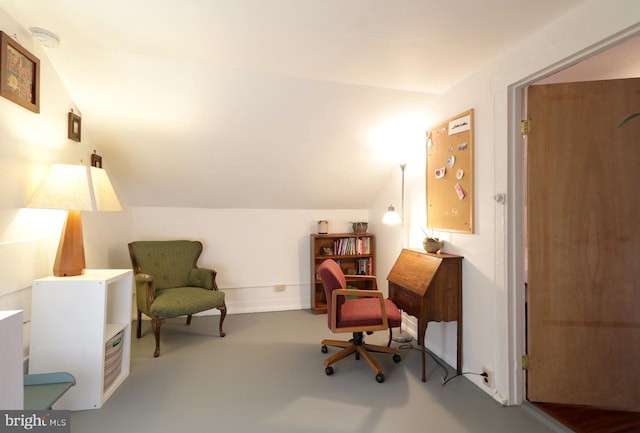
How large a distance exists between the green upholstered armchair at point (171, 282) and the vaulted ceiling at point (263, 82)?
0.61 meters

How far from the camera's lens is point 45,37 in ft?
6.18

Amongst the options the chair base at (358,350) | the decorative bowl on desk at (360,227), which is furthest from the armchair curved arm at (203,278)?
the decorative bowl on desk at (360,227)

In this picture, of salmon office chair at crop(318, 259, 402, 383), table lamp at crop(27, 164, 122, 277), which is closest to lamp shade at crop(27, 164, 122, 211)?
table lamp at crop(27, 164, 122, 277)

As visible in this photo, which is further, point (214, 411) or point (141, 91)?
point (141, 91)

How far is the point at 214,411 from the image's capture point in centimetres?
190

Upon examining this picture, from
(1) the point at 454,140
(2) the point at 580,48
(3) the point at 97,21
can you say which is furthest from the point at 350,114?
(3) the point at 97,21

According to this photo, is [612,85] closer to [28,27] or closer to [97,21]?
[97,21]

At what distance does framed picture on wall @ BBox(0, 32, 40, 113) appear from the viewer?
168 cm

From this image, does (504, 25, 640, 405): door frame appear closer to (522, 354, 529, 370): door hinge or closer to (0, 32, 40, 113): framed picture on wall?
(522, 354, 529, 370): door hinge

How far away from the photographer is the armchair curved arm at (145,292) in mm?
2775

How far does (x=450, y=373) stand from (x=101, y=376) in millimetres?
2410

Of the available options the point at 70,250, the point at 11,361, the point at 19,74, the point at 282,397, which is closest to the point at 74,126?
the point at 19,74

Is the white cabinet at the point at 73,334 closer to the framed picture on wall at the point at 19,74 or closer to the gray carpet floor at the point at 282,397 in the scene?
the gray carpet floor at the point at 282,397

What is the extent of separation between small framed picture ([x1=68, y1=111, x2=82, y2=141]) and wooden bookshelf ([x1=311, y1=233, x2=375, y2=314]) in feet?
8.20
